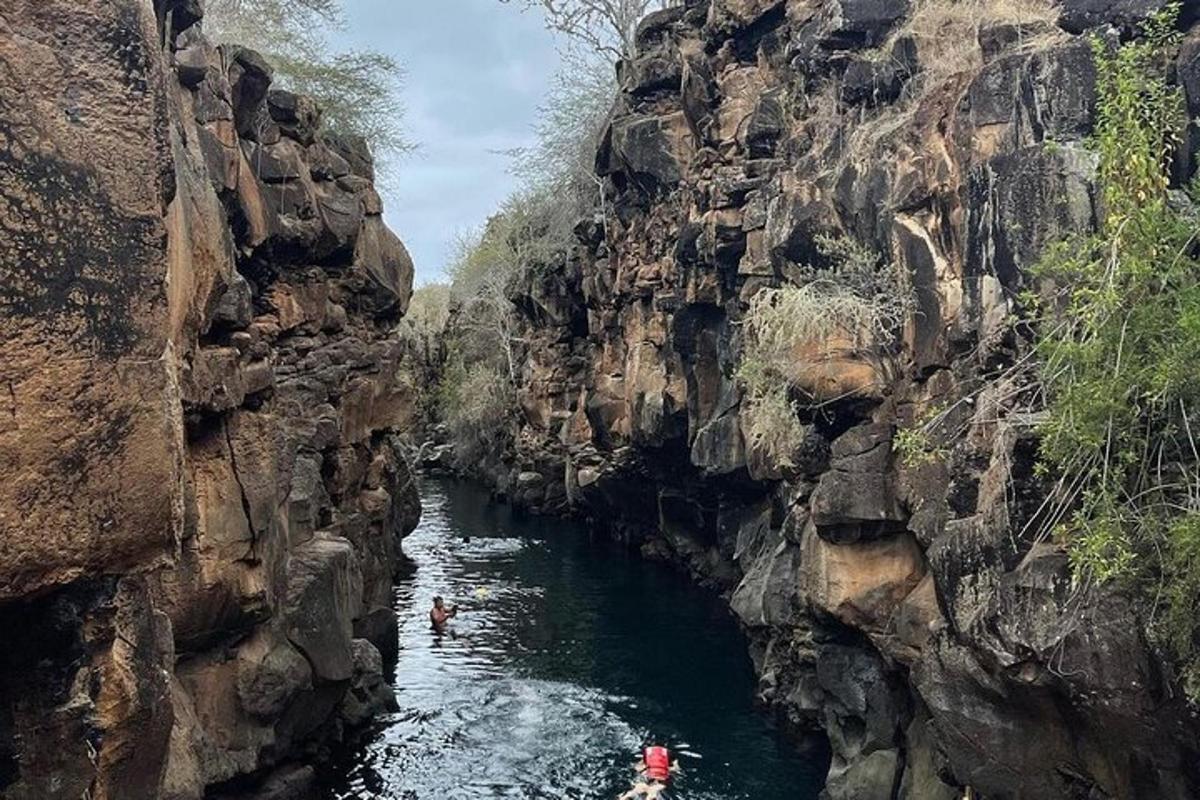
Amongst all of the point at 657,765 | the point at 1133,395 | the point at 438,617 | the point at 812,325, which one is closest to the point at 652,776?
the point at 657,765

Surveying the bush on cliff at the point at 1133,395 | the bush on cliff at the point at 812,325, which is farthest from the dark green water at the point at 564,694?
the bush on cliff at the point at 1133,395

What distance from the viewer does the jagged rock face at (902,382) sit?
1077 centimetres

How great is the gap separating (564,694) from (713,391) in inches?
338

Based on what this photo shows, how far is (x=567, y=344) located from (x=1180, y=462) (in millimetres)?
32809

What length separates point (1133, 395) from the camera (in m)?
9.79

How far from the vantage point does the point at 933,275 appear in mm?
15312

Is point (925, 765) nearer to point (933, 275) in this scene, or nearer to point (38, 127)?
point (933, 275)

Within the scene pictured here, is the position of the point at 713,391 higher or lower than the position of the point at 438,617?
higher

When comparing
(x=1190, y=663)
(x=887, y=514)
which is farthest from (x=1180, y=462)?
(x=887, y=514)

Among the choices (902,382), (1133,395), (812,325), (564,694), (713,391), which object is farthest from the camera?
(713,391)

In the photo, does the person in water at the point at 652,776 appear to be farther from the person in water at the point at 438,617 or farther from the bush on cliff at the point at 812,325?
the person in water at the point at 438,617

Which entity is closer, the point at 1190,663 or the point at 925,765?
the point at 1190,663

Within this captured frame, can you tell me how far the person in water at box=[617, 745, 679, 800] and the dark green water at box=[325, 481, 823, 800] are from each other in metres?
0.32

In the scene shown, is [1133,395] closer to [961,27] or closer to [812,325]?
[812,325]
